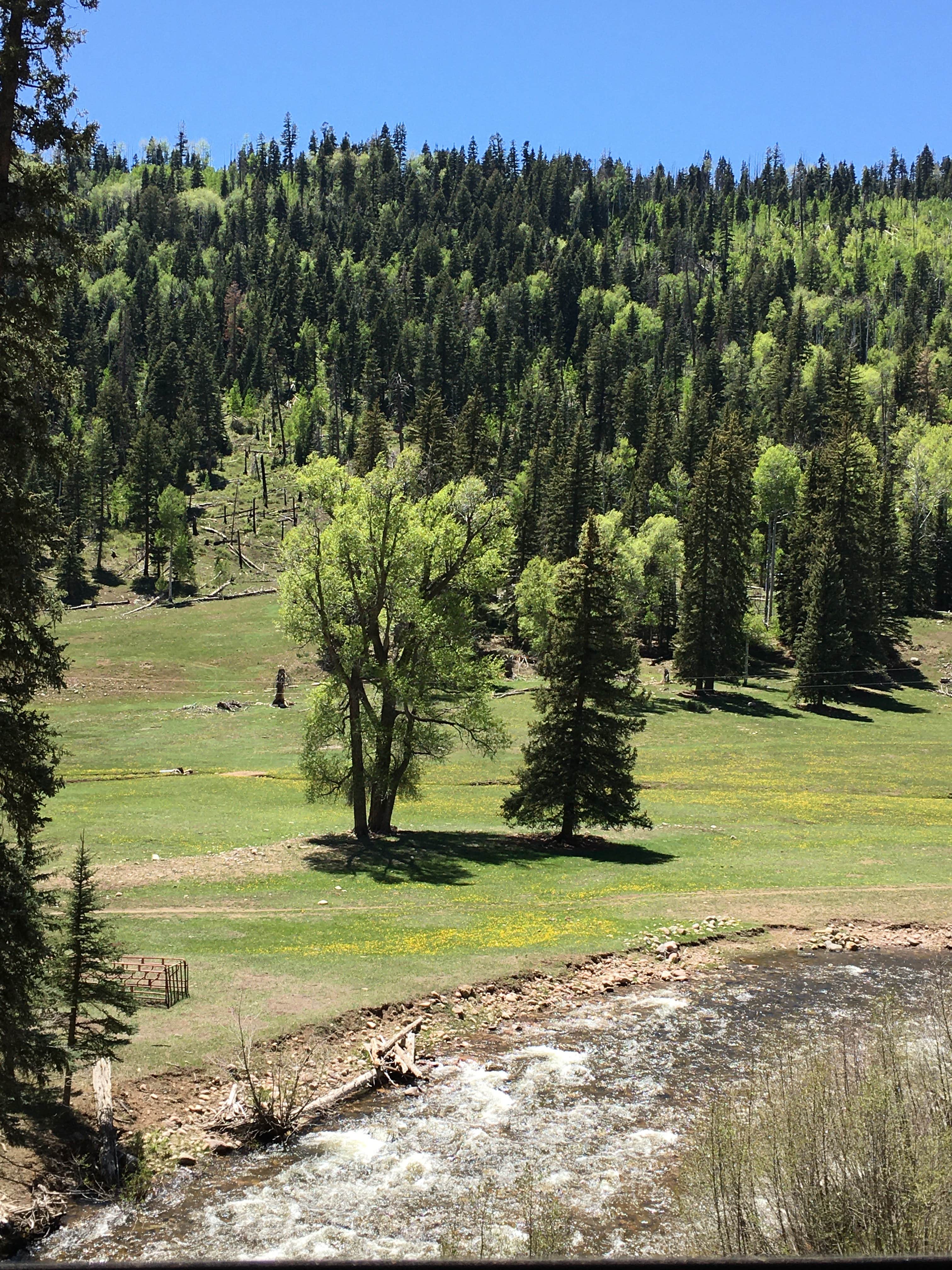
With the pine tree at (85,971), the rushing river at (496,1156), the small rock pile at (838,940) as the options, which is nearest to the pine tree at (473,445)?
the small rock pile at (838,940)

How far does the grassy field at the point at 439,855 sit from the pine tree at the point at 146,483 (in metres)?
59.4

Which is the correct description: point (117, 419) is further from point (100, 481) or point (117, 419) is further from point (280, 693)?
point (280, 693)

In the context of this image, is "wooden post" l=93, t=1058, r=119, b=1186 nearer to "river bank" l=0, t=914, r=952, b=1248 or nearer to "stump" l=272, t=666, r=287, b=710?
"river bank" l=0, t=914, r=952, b=1248

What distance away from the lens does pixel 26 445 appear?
1429 cm

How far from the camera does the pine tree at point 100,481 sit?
132625 millimetres

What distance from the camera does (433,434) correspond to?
110188 millimetres

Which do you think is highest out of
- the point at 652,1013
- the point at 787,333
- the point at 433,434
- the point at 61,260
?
the point at 787,333

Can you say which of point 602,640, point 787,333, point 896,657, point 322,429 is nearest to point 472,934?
point 602,640

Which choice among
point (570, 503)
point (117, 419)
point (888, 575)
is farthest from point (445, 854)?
point (117, 419)

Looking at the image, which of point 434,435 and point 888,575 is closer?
point 888,575

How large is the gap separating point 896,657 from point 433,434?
5390 cm

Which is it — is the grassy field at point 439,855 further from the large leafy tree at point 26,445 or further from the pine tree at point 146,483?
the pine tree at point 146,483

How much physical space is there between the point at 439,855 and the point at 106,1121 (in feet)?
69.1

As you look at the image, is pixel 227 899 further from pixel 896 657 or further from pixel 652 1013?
pixel 896 657
